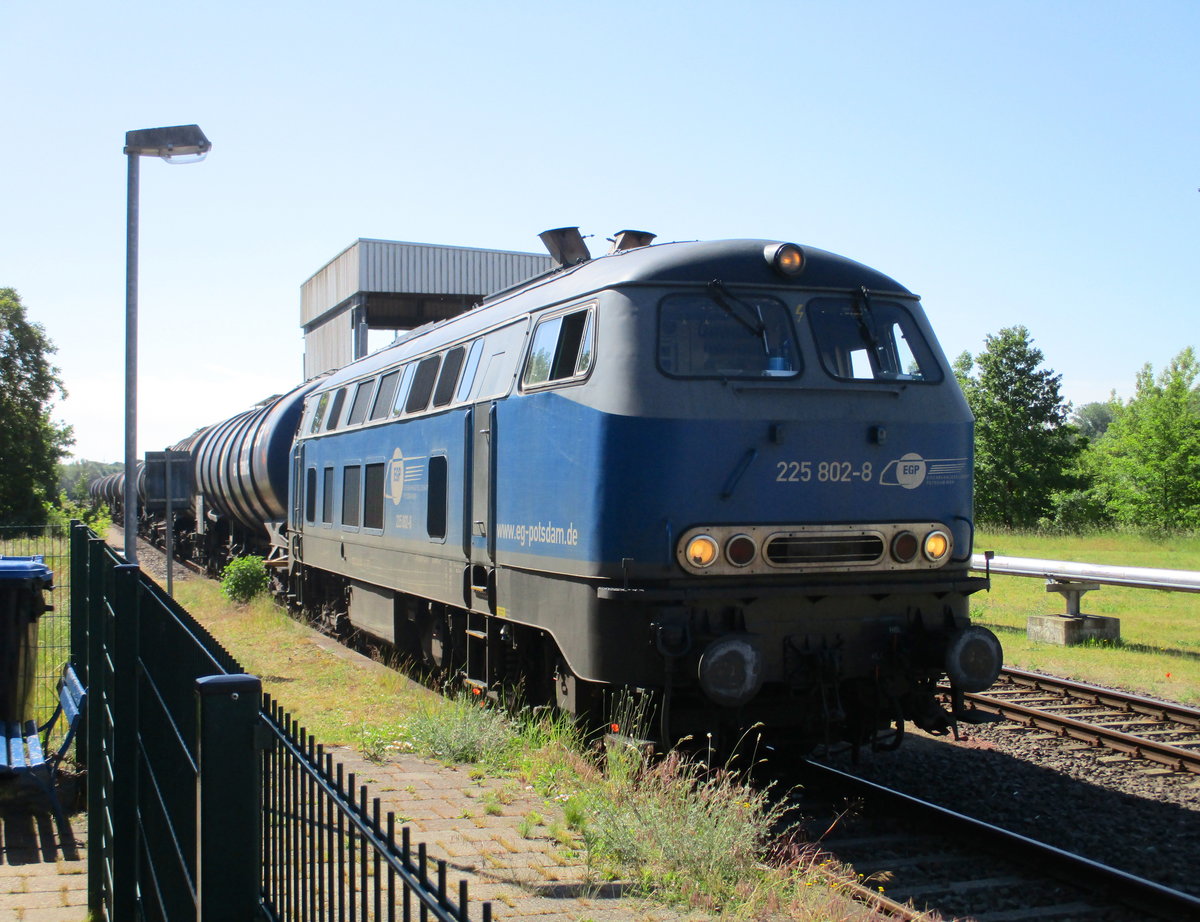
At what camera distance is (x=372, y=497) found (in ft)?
39.8

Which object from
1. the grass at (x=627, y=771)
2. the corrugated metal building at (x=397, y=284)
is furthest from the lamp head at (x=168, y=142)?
the corrugated metal building at (x=397, y=284)

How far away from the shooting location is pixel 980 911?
5.62 metres

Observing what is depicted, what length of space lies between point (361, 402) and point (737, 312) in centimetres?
663

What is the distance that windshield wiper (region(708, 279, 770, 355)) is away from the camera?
734 centimetres

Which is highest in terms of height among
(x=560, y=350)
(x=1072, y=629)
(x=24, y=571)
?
(x=560, y=350)

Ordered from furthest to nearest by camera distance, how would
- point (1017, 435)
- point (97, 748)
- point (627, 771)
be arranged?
point (1017, 435)
point (627, 771)
point (97, 748)

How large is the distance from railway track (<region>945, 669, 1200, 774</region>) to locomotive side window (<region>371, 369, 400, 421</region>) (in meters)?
6.16

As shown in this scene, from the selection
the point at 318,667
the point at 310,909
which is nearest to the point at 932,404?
the point at 310,909

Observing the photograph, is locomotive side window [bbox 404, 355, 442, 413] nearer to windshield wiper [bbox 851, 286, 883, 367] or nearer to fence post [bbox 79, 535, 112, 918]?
windshield wiper [bbox 851, 286, 883, 367]

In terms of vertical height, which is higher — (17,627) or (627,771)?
(17,627)

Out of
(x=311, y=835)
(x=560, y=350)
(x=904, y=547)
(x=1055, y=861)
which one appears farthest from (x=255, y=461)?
(x=311, y=835)

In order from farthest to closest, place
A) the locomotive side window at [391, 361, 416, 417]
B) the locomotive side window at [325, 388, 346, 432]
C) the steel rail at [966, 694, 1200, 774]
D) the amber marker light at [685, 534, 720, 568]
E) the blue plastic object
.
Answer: the locomotive side window at [325, 388, 346, 432] → the locomotive side window at [391, 361, 416, 417] → the steel rail at [966, 694, 1200, 774] → the blue plastic object → the amber marker light at [685, 534, 720, 568]

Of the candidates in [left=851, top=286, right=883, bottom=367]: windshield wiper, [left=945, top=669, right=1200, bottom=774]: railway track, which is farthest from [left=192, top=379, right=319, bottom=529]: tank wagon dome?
[left=851, top=286, right=883, bottom=367]: windshield wiper

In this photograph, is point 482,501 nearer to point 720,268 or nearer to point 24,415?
point 720,268
